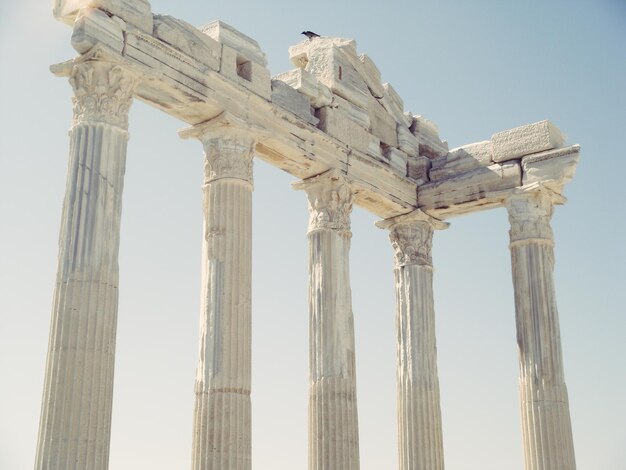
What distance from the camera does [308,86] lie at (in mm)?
24969

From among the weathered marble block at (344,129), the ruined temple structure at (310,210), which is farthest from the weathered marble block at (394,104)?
the weathered marble block at (344,129)

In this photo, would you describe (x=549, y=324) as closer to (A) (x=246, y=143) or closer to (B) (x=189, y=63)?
(A) (x=246, y=143)

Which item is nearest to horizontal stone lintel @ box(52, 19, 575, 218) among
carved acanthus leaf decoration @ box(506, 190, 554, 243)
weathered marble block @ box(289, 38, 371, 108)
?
carved acanthus leaf decoration @ box(506, 190, 554, 243)

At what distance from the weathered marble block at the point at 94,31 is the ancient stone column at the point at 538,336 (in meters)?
13.0

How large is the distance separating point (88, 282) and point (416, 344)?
12.6 meters

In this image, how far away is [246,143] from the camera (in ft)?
73.6

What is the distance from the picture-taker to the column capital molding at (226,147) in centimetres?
2203

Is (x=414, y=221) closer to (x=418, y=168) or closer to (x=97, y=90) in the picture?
(x=418, y=168)

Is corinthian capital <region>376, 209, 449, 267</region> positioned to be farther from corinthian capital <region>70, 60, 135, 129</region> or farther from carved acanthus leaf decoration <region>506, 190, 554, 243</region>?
corinthian capital <region>70, 60, 135, 129</region>

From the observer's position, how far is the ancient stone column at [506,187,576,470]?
81.8ft

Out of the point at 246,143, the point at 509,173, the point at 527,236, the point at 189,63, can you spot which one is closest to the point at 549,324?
the point at 527,236

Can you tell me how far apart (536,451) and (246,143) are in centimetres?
1139

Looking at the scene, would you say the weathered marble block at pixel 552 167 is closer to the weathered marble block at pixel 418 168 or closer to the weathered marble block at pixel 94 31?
the weathered marble block at pixel 418 168

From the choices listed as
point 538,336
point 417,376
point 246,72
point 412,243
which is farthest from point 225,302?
point 538,336
